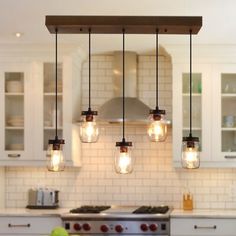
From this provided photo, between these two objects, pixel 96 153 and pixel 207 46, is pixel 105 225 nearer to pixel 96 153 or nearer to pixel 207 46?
pixel 96 153

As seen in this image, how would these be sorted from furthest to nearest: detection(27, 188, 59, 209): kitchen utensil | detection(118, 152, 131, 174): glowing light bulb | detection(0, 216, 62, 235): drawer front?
detection(27, 188, 59, 209): kitchen utensil → detection(0, 216, 62, 235): drawer front → detection(118, 152, 131, 174): glowing light bulb

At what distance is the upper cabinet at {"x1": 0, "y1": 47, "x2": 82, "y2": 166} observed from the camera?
19.7 ft

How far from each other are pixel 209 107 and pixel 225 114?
187 mm

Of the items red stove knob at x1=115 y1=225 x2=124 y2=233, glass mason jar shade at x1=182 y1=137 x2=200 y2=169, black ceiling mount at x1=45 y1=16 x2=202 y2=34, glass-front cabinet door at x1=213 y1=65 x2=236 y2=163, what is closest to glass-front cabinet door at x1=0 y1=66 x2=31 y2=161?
red stove knob at x1=115 y1=225 x2=124 y2=233

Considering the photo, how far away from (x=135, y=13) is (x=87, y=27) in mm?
1475

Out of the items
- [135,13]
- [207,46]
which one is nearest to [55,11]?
[135,13]

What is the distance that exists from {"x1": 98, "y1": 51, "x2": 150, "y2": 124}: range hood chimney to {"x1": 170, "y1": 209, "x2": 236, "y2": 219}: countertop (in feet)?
3.20

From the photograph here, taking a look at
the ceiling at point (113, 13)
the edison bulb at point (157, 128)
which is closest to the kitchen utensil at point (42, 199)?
the ceiling at point (113, 13)

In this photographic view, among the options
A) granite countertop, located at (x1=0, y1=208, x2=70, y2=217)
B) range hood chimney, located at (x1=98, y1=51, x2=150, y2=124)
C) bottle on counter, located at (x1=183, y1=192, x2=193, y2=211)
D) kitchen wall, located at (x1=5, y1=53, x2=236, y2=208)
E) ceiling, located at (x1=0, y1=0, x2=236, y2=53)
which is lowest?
granite countertop, located at (x1=0, y1=208, x2=70, y2=217)

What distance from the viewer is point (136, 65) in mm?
6398

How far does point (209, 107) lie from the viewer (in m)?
5.99

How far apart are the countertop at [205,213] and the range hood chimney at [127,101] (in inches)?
38.4

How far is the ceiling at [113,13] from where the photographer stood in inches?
167

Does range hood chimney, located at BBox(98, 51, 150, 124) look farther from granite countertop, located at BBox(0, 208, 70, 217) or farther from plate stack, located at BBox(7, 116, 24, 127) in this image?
granite countertop, located at BBox(0, 208, 70, 217)
